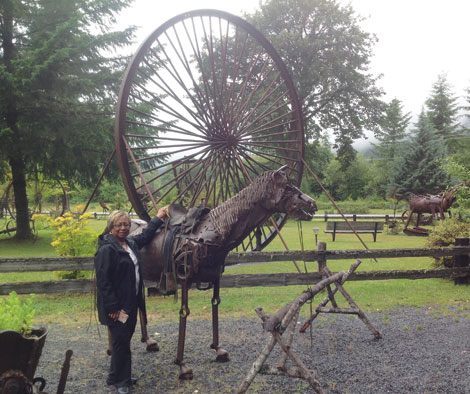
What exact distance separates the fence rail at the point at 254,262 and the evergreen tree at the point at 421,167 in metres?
21.6

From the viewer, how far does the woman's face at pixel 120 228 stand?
348 centimetres

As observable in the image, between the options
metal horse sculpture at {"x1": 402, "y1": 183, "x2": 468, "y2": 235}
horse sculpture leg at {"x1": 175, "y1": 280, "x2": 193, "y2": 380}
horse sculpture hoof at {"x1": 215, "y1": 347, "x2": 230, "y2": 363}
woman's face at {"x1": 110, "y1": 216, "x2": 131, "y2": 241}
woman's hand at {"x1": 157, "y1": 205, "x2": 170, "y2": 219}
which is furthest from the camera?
metal horse sculpture at {"x1": 402, "y1": 183, "x2": 468, "y2": 235}

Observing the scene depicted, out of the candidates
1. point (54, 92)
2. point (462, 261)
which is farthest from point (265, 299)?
point (54, 92)

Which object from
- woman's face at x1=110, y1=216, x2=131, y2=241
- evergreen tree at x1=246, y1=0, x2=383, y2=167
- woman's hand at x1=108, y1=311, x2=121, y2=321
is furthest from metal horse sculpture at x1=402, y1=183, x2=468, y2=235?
woman's hand at x1=108, y1=311, x2=121, y2=321

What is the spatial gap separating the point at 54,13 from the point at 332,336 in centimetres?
1421

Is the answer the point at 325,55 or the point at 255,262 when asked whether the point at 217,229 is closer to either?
the point at 255,262

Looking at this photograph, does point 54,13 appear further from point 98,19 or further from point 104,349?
point 104,349

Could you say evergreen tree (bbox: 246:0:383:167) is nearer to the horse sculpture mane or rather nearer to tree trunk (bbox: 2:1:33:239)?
tree trunk (bbox: 2:1:33:239)

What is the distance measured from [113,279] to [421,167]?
28.9m

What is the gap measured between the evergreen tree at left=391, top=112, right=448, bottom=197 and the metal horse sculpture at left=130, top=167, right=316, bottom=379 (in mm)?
25896

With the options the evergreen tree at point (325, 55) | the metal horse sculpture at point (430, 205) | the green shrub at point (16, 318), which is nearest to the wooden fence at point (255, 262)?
the green shrub at point (16, 318)

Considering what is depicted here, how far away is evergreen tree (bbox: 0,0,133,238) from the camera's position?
11.8 m

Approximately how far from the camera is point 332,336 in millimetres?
5215

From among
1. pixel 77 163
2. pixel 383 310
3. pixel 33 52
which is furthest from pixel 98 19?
pixel 383 310
